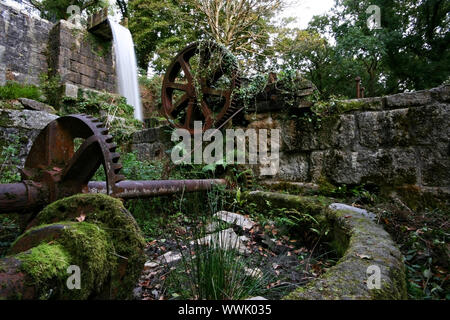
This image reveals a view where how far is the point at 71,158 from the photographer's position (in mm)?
1710

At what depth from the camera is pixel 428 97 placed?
2.32 metres

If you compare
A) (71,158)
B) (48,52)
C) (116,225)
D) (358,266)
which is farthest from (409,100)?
(48,52)

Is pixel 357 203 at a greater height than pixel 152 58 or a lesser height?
lesser

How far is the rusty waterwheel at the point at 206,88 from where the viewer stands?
3.52 meters

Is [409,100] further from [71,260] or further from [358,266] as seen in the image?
[71,260]

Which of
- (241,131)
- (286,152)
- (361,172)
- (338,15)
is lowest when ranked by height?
(361,172)

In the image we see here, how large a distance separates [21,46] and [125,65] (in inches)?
111

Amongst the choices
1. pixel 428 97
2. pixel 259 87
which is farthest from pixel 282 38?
pixel 428 97

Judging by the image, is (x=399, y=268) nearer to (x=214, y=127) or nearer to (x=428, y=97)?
(x=428, y=97)

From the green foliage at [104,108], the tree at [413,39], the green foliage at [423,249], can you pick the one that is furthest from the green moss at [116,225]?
the tree at [413,39]

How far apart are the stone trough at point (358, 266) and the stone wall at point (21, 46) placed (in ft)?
24.7

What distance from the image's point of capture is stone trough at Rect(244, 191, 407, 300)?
2.66 feet
